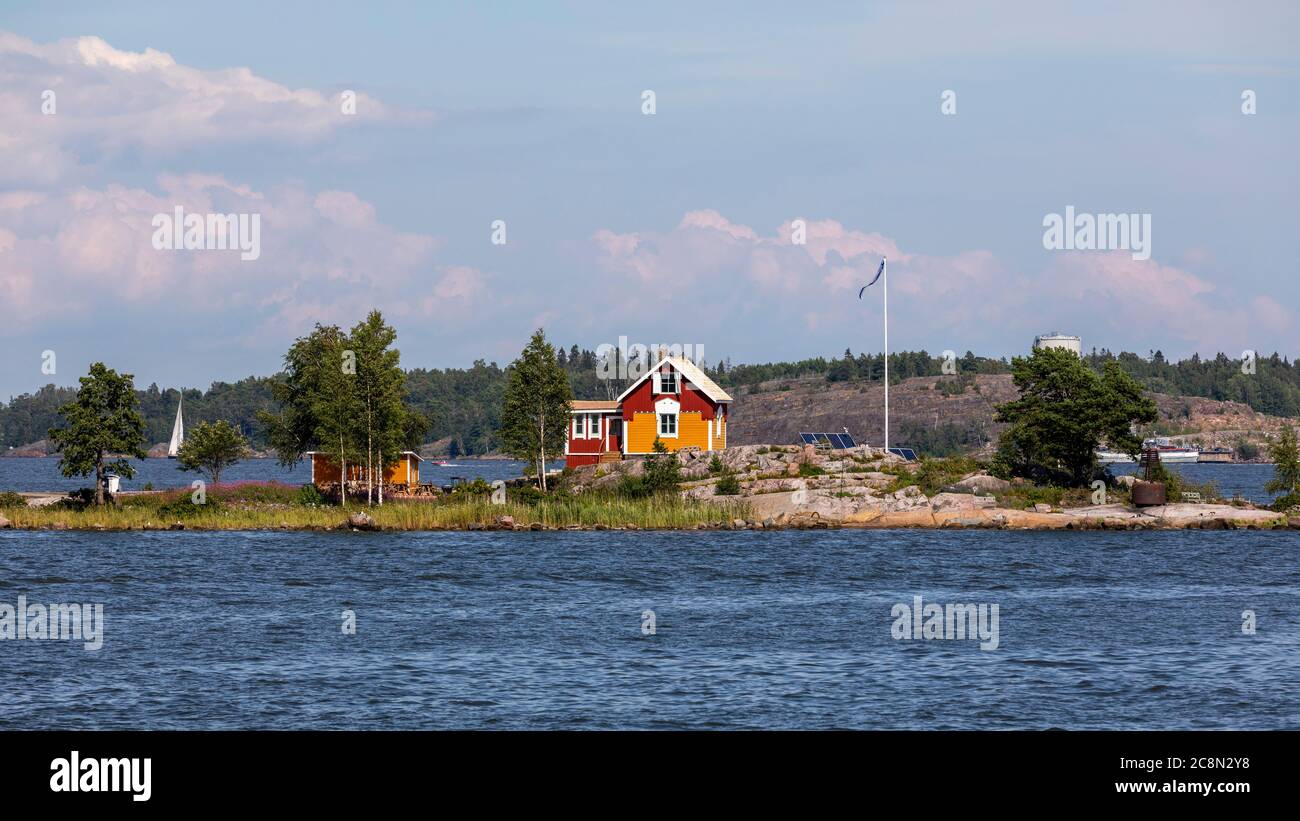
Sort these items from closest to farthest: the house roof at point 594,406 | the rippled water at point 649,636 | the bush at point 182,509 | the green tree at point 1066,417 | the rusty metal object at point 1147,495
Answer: the rippled water at point 649,636
the bush at point 182,509
the rusty metal object at point 1147,495
the green tree at point 1066,417
the house roof at point 594,406

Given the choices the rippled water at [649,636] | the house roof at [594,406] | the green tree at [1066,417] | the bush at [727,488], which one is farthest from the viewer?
the house roof at [594,406]

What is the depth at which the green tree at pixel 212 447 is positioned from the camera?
78.0 m

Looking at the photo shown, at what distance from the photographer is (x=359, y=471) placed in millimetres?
74625

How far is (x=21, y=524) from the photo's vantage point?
65.9 metres

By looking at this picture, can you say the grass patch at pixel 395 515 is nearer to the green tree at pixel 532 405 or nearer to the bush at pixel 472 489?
the bush at pixel 472 489

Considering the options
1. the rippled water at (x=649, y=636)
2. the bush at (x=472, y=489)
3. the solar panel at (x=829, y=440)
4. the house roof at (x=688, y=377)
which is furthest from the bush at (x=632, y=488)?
the solar panel at (x=829, y=440)

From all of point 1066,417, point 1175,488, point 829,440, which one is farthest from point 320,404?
point 1175,488

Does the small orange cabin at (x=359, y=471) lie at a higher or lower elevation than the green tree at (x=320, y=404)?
lower

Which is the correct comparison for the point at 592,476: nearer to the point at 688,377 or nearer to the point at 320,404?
the point at 688,377

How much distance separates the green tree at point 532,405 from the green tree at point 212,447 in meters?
15.7

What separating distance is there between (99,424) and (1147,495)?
52443 millimetres
